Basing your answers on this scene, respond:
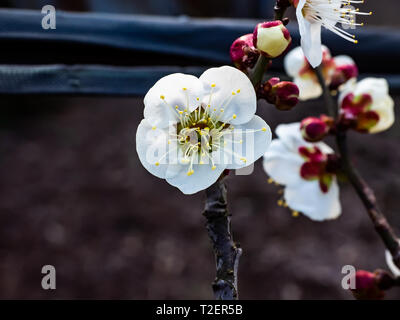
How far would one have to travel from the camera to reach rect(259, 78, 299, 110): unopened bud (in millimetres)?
515

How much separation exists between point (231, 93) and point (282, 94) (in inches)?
3.0

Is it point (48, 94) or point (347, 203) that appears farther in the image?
point (347, 203)

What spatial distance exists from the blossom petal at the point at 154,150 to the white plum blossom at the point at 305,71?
0.43 meters

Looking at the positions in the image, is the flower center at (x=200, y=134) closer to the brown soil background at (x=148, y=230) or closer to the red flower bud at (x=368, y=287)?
the red flower bud at (x=368, y=287)

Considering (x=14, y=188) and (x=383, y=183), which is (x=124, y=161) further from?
(x=383, y=183)

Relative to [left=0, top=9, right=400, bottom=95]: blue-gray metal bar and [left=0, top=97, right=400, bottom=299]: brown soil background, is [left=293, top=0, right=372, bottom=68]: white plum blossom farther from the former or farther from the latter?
[left=0, top=97, right=400, bottom=299]: brown soil background

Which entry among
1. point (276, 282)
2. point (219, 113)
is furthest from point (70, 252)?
point (219, 113)

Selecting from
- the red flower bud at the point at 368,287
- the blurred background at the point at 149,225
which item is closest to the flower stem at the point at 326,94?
the red flower bud at the point at 368,287

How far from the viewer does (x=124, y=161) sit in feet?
9.82

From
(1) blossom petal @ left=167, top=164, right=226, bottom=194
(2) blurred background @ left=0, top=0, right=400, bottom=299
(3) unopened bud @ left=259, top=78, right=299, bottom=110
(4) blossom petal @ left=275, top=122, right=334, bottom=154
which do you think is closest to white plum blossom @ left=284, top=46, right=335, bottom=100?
(4) blossom petal @ left=275, top=122, right=334, bottom=154

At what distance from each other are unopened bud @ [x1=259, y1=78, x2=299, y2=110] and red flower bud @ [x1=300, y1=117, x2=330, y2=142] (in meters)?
0.16

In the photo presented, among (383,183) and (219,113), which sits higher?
(383,183)

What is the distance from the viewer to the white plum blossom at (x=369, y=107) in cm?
73

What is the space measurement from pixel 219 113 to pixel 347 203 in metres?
2.21
